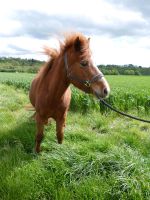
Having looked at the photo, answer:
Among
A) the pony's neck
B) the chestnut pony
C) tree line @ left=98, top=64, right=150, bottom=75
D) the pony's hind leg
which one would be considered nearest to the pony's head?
the chestnut pony

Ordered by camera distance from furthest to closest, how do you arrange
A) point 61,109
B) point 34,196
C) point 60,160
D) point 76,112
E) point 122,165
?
point 76,112
point 61,109
point 60,160
point 122,165
point 34,196

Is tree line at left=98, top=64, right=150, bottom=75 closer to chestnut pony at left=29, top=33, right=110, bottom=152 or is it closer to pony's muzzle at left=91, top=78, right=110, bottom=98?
chestnut pony at left=29, top=33, right=110, bottom=152

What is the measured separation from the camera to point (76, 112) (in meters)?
10.1

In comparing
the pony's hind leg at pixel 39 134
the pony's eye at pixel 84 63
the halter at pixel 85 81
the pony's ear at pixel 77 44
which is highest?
the pony's ear at pixel 77 44

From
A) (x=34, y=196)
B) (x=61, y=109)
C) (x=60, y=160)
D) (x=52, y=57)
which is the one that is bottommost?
(x=34, y=196)

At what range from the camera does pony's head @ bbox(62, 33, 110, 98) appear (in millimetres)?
4726

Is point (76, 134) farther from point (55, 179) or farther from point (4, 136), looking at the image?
point (55, 179)

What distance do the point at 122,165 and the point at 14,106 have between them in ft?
22.9

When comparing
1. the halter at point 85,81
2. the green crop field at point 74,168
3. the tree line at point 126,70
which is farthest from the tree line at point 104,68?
the halter at point 85,81

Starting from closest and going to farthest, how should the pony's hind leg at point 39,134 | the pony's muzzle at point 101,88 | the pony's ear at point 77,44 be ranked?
the pony's muzzle at point 101,88
the pony's ear at point 77,44
the pony's hind leg at point 39,134

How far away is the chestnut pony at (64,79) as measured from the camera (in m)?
4.84

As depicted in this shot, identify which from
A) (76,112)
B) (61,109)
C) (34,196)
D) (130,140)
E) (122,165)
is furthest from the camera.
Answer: (76,112)

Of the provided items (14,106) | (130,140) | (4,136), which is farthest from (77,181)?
(14,106)

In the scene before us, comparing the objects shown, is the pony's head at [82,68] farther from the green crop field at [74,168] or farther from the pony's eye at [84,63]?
the green crop field at [74,168]
